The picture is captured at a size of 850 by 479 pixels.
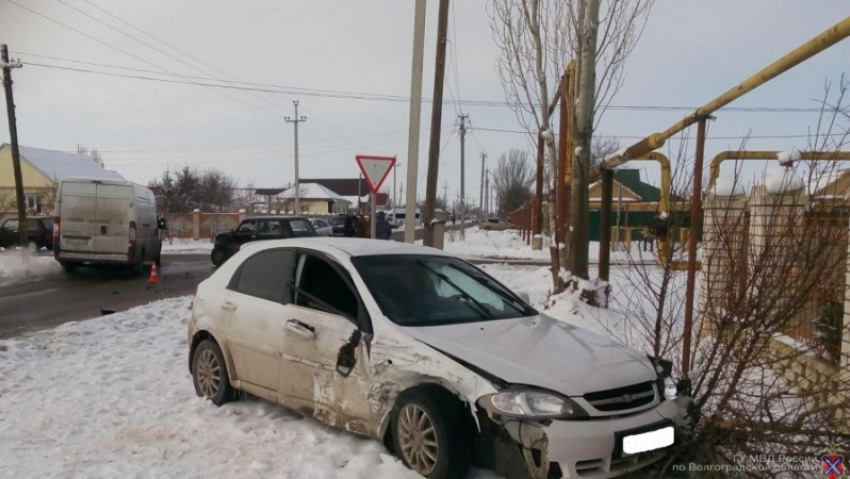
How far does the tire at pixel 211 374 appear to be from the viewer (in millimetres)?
5453

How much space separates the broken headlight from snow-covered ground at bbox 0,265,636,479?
509 millimetres

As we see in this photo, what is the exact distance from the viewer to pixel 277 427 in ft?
16.0

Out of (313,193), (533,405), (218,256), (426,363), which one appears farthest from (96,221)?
(313,193)

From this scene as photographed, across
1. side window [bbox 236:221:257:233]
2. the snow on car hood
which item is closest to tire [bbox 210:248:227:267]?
side window [bbox 236:221:257:233]

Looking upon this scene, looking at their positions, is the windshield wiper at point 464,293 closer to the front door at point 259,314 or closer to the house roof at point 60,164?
the front door at point 259,314

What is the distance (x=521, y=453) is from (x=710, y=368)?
→ 143 centimetres

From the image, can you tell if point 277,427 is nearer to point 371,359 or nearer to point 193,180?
point 371,359

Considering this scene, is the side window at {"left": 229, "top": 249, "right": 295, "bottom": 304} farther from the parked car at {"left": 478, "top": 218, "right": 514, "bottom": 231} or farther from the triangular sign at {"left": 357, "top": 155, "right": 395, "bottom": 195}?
the parked car at {"left": 478, "top": 218, "right": 514, "bottom": 231}

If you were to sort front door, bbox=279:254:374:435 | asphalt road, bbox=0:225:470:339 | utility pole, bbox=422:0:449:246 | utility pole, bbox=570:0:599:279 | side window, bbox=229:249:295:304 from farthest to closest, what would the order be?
1. utility pole, bbox=422:0:449:246
2. asphalt road, bbox=0:225:470:339
3. utility pole, bbox=570:0:599:279
4. side window, bbox=229:249:295:304
5. front door, bbox=279:254:374:435

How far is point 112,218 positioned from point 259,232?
14.1 feet

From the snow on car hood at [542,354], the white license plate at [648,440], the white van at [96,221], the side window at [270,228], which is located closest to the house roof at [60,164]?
the side window at [270,228]

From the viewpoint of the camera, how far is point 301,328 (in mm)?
4703

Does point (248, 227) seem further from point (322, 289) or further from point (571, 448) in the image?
point (571, 448)

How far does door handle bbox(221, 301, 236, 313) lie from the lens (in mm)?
5449
